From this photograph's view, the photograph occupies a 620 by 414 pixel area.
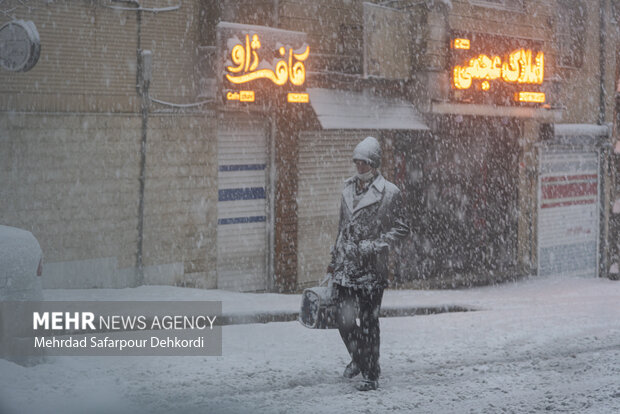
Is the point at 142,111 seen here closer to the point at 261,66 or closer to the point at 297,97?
the point at 261,66

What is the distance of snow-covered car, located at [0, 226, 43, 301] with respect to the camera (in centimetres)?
696

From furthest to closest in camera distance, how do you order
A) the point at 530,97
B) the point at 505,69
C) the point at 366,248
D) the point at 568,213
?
1. the point at 568,213
2. the point at 530,97
3. the point at 505,69
4. the point at 366,248

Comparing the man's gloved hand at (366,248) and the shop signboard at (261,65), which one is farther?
the shop signboard at (261,65)

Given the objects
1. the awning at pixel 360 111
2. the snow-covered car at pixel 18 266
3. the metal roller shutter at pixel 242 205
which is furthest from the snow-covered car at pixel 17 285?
the awning at pixel 360 111

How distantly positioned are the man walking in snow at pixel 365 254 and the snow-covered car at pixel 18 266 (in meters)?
2.43

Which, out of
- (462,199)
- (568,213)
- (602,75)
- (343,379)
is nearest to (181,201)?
(343,379)

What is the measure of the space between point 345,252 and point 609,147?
16693 mm

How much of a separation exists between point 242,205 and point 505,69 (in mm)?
7114

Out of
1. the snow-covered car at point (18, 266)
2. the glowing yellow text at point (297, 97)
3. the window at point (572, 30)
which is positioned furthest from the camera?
the window at point (572, 30)

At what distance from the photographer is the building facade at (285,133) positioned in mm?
12133

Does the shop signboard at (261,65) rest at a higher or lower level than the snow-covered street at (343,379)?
higher

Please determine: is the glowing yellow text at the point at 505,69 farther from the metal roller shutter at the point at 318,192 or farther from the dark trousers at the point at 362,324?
the dark trousers at the point at 362,324

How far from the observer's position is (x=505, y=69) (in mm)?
18281

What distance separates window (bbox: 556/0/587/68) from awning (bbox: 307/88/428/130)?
6.30m
